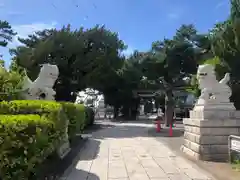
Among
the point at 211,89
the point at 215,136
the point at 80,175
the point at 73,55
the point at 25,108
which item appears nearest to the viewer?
the point at 25,108

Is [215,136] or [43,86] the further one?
[43,86]

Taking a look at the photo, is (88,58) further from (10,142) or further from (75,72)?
(10,142)

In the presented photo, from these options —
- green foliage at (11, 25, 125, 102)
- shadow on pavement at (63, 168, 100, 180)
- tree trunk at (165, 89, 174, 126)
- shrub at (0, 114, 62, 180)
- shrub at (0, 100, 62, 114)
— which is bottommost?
shadow on pavement at (63, 168, 100, 180)

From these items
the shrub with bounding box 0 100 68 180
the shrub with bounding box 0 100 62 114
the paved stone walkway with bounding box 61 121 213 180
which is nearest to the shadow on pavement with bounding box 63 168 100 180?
the paved stone walkway with bounding box 61 121 213 180

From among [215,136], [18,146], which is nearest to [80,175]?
[18,146]

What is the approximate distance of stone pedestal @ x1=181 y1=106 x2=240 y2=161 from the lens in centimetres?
770

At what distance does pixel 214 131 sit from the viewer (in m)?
7.75

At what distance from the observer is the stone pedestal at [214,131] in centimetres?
770

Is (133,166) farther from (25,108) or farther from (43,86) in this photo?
(43,86)

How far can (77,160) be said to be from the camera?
26.1 feet

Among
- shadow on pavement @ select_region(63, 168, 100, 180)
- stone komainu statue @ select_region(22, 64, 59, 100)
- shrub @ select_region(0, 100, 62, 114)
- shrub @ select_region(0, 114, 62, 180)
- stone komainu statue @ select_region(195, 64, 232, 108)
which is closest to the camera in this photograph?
shrub @ select_region(0, 114, 62, 180)

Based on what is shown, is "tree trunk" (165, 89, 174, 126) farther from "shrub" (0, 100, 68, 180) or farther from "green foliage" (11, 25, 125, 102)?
"shrub" (0, 100, 68, 180)

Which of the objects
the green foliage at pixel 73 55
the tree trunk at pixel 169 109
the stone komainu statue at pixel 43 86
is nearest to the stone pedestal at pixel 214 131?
the stone komainu statue at pixel 43 86

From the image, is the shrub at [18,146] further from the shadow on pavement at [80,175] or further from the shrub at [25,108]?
the shadow on pavement at [80,175]
